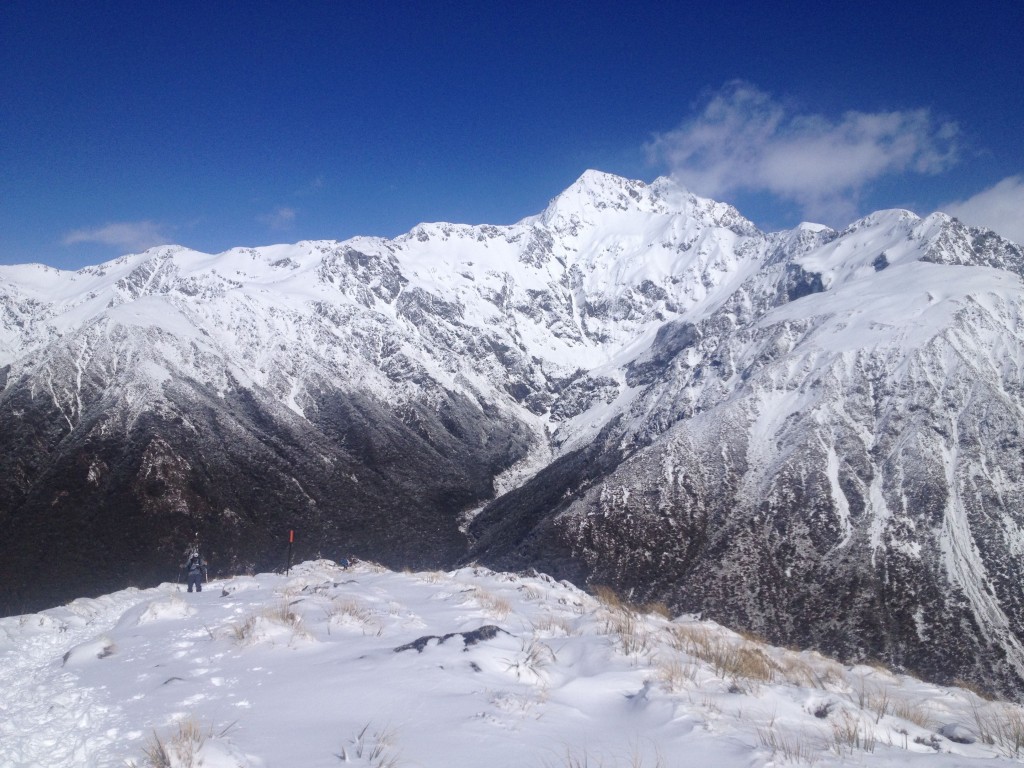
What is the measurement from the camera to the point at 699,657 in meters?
8.13

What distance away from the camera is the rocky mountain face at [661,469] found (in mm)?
66438

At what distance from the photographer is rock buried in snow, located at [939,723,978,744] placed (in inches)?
248

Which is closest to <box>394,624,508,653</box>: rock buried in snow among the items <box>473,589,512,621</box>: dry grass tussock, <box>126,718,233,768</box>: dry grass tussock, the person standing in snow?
<box>473,589,512,621</box>: dry grass tussock

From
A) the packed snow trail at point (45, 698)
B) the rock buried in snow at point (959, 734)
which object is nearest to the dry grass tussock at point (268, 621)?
the packed snow trail at point (45, 698)

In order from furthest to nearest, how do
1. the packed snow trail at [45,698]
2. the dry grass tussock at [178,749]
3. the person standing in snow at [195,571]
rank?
the person standing in snow at [195,571] < the packed snow trail at [45,698] < the dry grass tussock at [178,749]

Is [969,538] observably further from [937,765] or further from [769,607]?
[937,765]

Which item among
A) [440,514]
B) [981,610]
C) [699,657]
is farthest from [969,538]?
[440,514]

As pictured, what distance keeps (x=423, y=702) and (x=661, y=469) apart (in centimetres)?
8994

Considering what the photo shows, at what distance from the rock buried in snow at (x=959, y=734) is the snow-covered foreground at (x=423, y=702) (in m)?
0.03

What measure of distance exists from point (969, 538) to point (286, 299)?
178 metres

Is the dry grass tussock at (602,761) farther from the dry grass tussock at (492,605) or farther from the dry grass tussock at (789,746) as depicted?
the dry grass tussock at (492,605)

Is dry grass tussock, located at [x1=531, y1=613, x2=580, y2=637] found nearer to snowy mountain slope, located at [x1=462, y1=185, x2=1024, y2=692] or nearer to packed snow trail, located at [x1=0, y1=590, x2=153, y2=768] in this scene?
packed snow trail, located at [x1=0, y1=590, x2=153, y2=768]

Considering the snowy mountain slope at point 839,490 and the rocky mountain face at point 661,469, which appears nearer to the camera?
the snowy mountain slope at point 839,490

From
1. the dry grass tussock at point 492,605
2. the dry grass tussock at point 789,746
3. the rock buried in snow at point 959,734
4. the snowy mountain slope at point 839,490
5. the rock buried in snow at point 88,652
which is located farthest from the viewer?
the snowy mountain slope at point 839,490
